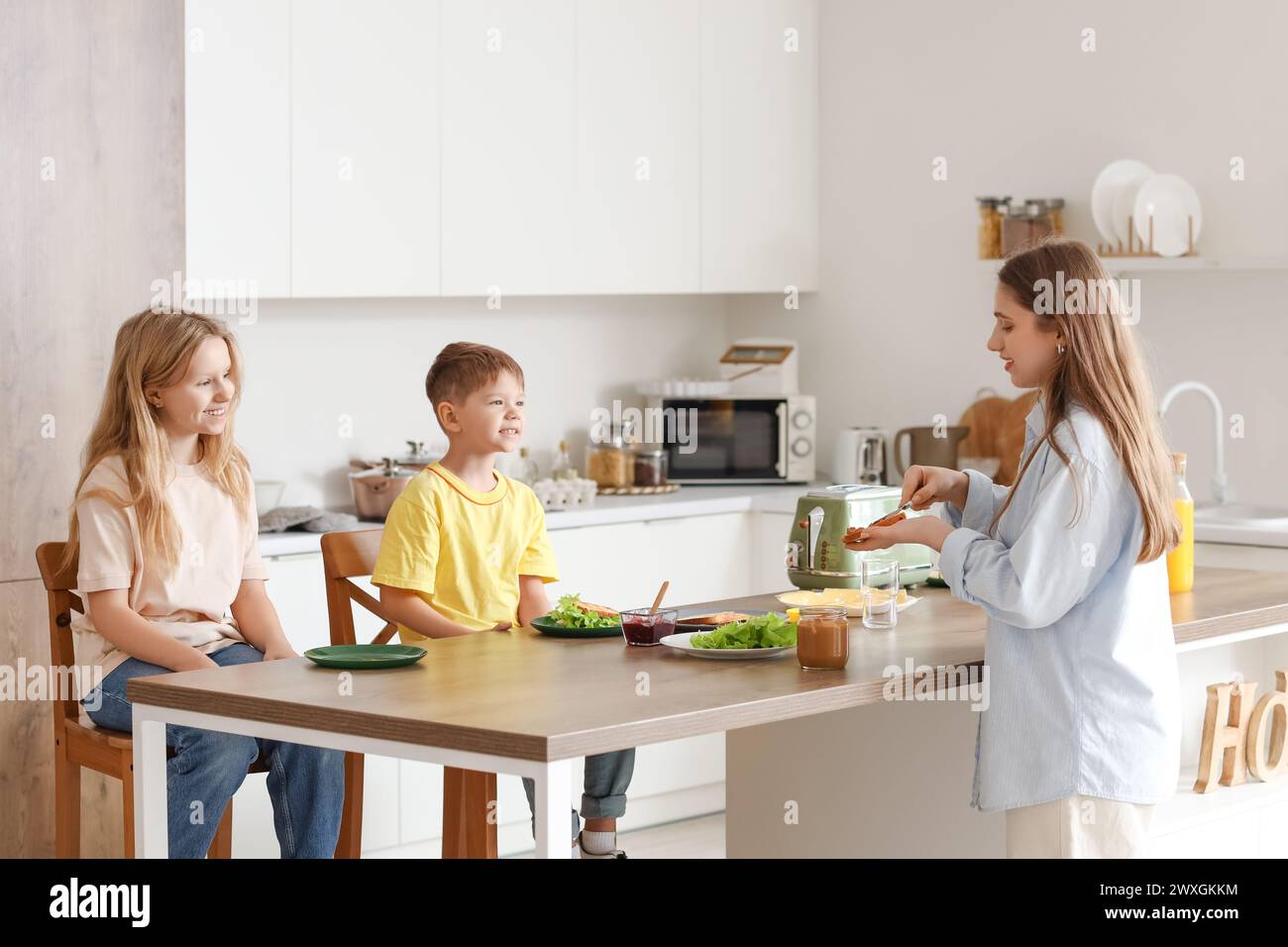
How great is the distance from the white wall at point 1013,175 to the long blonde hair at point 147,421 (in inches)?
97.2

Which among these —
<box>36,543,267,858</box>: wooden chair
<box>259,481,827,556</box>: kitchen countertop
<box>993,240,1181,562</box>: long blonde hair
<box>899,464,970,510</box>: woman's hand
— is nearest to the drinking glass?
<box>899,464,970,510</box>: woman's hand

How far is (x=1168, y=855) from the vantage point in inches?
115

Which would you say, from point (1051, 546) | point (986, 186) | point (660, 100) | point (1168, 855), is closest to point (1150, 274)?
point (986, 186)

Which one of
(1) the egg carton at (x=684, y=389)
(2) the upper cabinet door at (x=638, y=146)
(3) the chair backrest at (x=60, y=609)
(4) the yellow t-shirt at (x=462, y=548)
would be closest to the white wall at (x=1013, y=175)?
(1) the egg carton at (x=684, y=389)

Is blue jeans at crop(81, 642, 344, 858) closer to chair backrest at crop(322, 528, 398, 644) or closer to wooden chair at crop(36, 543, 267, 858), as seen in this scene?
wooden chair at crop(36, 543, 267, 858)

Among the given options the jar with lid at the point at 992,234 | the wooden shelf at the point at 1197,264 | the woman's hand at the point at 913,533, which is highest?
the jar with lid at the point at 992,234

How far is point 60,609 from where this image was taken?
10.1 feet

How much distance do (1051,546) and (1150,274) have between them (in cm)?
243

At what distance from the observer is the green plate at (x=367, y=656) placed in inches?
97.1

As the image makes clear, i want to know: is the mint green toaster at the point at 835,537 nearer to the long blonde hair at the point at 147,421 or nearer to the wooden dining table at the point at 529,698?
the wooden dining table at the point at 529,698

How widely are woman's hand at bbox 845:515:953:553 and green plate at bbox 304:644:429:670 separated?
668mm

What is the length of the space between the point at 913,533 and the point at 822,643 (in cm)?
24

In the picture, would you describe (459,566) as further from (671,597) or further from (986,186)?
(986,186)

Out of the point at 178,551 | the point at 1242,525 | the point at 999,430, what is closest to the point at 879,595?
the point at 178,551
